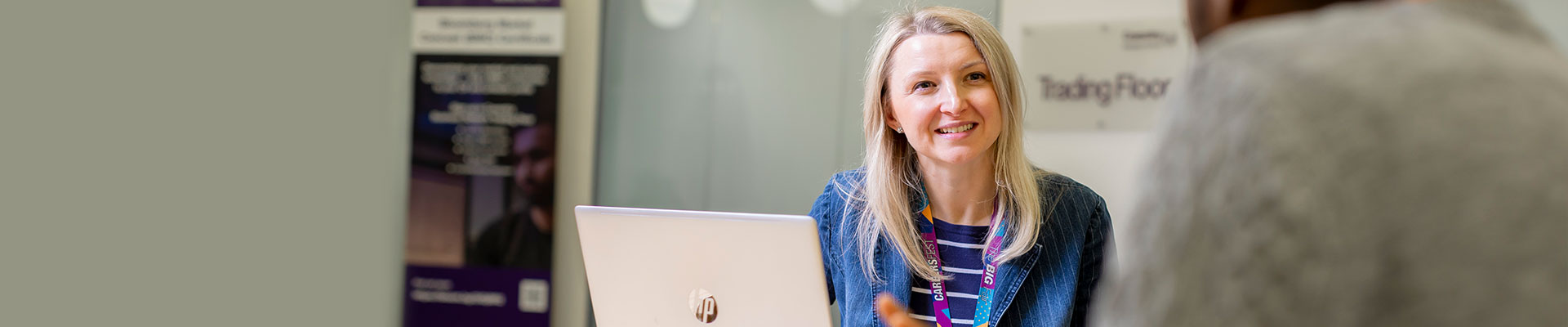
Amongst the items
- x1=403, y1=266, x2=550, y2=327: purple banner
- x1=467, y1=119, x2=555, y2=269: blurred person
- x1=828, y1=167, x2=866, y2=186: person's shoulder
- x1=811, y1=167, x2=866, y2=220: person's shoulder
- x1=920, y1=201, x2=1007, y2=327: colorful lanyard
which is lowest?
x1=403, y1=266, x2=550, y2=327: purple banner

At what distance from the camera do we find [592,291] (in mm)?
1605

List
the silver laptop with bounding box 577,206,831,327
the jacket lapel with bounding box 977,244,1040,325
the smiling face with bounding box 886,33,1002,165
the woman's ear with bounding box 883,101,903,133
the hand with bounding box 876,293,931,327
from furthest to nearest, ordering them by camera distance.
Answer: the woman's ear with bounding box 883,101,903,133 < the smiling face with bounding box 886,33,1002,165 < the jacket lapel with bounding box 977,244,1040,325 < the silver laptop with bounding box 577,206,831,327 < the hand with bounding box 876,293,931,327

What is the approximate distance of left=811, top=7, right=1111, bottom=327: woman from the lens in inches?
71.4

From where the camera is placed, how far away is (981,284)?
1.81 meters

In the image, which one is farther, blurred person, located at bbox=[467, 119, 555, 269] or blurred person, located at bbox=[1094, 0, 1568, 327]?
blurred person, located at bbox=[467, 119, 555, 269]

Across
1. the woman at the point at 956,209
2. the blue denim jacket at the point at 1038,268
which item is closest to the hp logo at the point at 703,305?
the blue denim jacket at the point at 1038,268

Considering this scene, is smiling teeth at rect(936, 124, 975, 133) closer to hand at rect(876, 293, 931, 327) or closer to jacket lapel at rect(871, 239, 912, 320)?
jacket lapel at rect(871, 239, 912, 320)

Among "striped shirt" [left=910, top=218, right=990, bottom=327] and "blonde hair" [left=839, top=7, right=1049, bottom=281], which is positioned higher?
"blonde hair" [left=839, top=7, right=1049, bottom=281]

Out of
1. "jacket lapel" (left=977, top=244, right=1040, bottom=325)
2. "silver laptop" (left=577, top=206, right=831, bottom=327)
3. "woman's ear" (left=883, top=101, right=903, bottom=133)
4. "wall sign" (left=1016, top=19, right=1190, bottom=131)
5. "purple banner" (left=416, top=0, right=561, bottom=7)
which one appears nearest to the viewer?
"silver laptop" (left=577, top=206, right=831, bottom=327)

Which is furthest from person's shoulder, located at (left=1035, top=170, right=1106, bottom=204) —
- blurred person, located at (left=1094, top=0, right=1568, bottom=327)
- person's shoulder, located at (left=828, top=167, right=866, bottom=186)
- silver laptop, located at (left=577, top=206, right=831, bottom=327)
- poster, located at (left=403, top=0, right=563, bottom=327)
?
poster, located at (left=403, top=0, right=563, bottom=327)

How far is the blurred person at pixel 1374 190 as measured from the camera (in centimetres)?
41

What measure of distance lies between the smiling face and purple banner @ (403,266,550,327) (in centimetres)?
238

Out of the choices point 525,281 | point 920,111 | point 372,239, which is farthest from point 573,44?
point 920,111

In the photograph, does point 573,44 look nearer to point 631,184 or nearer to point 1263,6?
point 631,184
